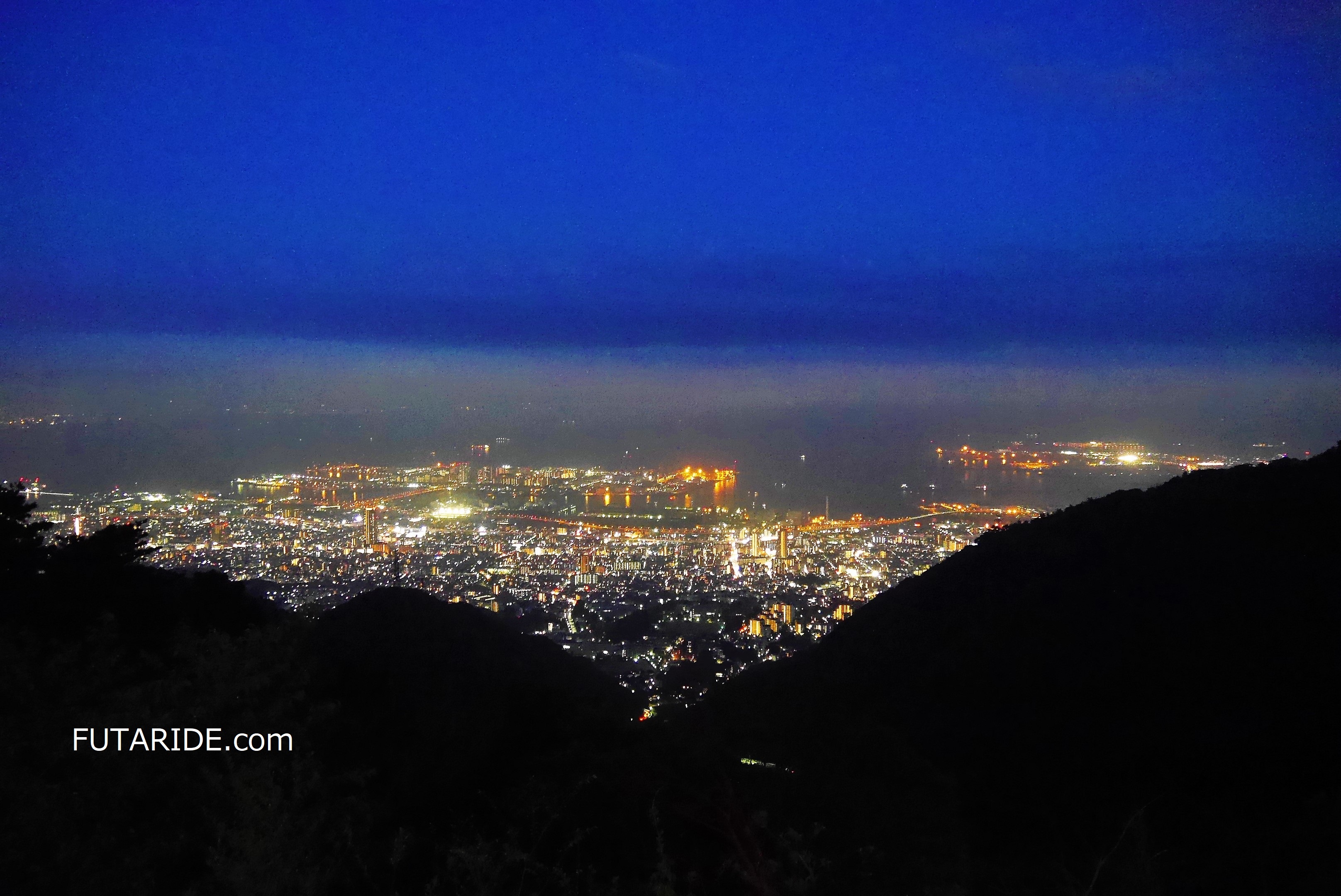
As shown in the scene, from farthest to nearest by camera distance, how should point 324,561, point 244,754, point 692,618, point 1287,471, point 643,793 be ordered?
point 324,561
point 692,618
point 1287,471
point 643,793
point 244,754

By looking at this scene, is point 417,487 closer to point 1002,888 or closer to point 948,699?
point 948,699

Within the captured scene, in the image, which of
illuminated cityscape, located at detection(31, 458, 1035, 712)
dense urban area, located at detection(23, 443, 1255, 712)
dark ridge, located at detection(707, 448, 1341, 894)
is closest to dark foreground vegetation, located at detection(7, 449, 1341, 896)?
dark ridge, located at detection(707, 448, 1341, 894)

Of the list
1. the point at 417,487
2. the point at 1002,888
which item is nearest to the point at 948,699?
the point at 1002,888

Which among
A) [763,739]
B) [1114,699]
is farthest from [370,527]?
[1114,699]

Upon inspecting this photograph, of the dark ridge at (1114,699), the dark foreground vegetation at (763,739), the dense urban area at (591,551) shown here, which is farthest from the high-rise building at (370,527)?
the dark ridge at (1114,699)

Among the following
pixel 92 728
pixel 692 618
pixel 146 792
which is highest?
pixel 92 728

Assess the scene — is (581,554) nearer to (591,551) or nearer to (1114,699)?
(591,551)
